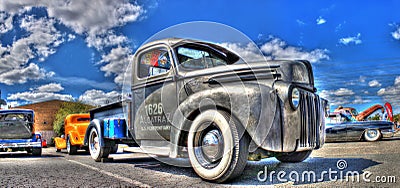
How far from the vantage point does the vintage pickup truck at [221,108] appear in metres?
4.06

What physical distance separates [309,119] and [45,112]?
127ft

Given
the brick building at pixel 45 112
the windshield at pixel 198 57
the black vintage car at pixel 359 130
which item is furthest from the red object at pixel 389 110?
the brick building at pixel 45 112

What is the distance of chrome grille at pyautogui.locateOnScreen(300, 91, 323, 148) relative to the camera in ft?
14.1

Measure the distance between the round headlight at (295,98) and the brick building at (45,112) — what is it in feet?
122

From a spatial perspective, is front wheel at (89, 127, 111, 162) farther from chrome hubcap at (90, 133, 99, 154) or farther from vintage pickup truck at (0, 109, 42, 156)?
vintage pickup truck at (0, 109, 42, 156)

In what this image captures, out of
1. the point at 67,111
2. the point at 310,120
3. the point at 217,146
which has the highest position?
the point at 67,111

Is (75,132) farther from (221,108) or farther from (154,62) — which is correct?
(221,108)

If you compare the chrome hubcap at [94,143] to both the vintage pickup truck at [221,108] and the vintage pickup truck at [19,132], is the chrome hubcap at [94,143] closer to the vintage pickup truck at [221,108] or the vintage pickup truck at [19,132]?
the vintage pickup truck at [221,108]

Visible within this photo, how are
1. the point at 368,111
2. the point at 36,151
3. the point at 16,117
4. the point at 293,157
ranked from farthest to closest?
1. the point at 368,111
2. the point at 16,117
3. the point at 36,151
4. the point at 293,157

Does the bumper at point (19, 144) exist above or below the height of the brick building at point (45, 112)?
below

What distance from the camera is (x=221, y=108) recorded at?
4.38 meters

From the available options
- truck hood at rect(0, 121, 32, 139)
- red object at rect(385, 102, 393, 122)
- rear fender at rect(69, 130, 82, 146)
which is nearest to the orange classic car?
rear fender at rect(69, 130, 82, 146)

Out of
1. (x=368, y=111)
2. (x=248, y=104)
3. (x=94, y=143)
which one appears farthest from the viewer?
(x=368, y=111)

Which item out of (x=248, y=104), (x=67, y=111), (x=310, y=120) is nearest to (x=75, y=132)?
(x=248, y=104)
